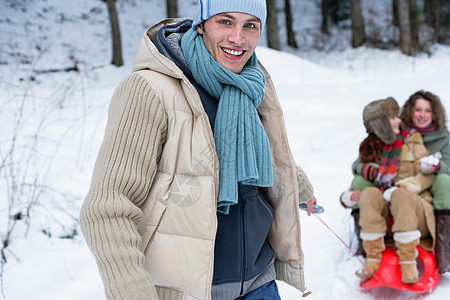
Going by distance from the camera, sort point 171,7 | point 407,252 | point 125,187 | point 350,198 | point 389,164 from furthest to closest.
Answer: point 171,7 → point 389,164 → point 350,198 → point 407,252 → point 125,187

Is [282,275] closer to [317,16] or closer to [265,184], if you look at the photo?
[265,184]

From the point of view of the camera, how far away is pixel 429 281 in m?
3.38

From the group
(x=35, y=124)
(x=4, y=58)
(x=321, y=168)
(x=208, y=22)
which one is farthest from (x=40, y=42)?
(x=208, y=22)

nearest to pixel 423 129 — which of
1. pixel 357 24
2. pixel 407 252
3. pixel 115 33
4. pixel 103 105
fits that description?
pixel 407 252

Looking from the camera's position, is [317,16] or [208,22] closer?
[208,22]

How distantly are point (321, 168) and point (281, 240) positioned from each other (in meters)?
4.05

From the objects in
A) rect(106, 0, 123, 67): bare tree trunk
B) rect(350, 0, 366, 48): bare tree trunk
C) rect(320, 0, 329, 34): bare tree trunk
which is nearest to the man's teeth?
rect(106, 0, 123, 67): bare tree trunk

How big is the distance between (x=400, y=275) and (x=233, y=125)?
101 inches

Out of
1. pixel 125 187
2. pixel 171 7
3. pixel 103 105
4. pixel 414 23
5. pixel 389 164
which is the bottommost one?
pixel 389 164

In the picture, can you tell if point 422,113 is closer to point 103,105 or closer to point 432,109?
point 432,109

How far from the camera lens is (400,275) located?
3482 mm

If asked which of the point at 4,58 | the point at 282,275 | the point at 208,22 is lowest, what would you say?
the point at 282,275

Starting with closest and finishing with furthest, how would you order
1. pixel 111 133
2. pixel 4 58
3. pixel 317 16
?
pixel 111 133 < pixel 4 58 < pixel 317 16

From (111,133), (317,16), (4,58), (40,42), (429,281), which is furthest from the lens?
(317,16)
